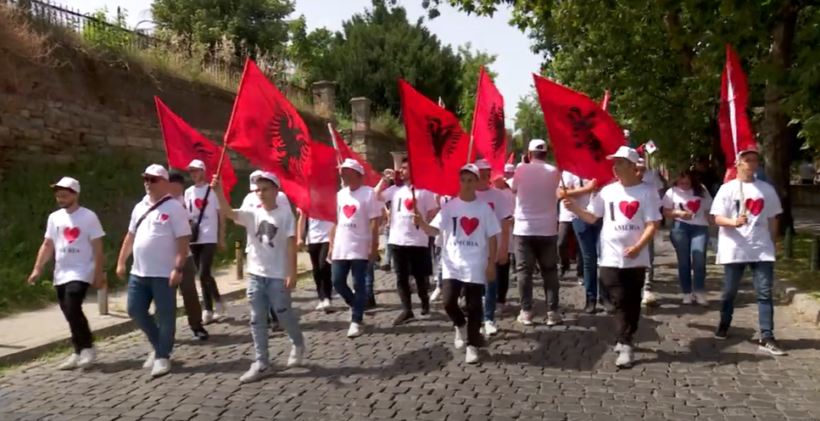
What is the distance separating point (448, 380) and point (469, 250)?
3.63 ft

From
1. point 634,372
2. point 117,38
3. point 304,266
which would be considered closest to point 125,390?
point 634,372

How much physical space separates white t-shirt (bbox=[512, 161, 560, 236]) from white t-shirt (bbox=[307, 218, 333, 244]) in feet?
7.31

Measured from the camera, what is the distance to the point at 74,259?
6.80 metres

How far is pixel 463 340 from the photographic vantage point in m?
7.14

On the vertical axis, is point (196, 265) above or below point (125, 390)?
above

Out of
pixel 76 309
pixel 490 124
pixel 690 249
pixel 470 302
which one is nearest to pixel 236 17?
pixel 490 124

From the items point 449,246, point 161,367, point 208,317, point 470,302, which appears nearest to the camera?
point 161,367

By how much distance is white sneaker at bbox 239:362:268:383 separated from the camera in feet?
20.4

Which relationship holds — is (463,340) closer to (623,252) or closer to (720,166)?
(623,252)

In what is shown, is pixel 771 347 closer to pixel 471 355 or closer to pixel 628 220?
pixel 628 220

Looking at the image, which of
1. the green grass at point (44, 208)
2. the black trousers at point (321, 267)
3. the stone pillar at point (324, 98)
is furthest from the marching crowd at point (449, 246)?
the stone pillar at point (324, 98)

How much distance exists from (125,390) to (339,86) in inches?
1240

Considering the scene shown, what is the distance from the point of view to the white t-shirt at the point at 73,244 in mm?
6793

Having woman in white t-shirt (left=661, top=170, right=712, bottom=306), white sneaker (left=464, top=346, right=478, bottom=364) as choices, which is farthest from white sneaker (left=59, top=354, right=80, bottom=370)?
woman in white t-shirt (left=661, top=170, right=712, bottom=306)
